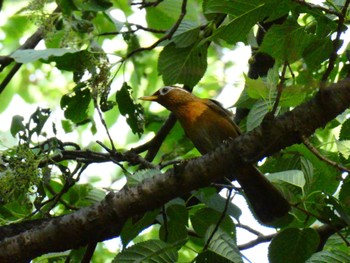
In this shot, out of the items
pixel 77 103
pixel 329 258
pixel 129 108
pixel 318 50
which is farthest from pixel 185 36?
pixel 329 258

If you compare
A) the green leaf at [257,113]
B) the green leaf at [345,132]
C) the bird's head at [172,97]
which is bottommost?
the green leaf at [257,113]

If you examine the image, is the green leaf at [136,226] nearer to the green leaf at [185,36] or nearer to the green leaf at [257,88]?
the green leaf at [257,88]

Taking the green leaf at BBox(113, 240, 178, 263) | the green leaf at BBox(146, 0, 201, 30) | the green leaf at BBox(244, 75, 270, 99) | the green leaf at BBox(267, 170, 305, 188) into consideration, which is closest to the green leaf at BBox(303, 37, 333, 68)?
the green leaf at BBox(244, 75, 270, 99)

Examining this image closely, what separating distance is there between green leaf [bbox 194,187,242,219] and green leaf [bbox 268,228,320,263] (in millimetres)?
263

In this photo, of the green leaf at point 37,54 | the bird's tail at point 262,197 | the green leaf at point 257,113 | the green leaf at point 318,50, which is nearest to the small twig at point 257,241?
the bird's tail at point 262,197

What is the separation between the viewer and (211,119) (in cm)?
582

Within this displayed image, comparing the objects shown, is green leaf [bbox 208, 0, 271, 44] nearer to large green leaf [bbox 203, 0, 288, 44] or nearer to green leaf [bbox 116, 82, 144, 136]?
large green leaf [bbox 203, 0, 288, 44]

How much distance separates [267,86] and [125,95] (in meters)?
1.41

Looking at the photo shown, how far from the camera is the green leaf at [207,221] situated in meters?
4.23

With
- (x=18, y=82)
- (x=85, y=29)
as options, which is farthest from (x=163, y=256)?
(x=18, y=82)

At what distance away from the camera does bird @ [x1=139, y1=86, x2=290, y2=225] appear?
16.2 ft

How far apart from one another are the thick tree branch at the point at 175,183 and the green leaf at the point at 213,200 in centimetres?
37

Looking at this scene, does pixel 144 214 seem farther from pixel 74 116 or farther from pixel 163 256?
pixel 74 116

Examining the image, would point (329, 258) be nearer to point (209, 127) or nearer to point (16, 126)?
point (16, 126)
